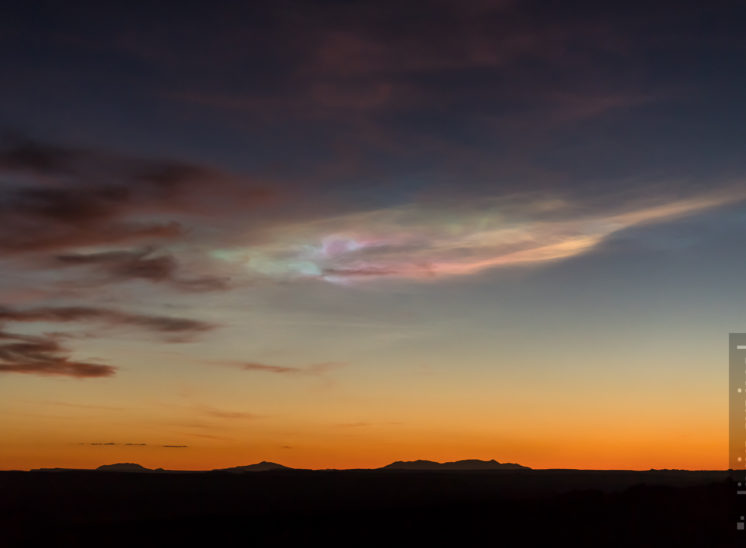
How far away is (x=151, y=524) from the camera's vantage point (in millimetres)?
73875

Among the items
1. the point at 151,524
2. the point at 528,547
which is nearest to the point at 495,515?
the point at 528,547

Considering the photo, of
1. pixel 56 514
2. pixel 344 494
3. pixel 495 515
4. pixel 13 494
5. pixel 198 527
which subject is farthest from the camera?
pixel 344 494

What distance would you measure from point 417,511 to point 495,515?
901 cm

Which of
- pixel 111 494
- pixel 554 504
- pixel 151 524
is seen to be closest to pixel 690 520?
pixel 554 504

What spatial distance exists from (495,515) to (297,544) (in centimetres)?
1558

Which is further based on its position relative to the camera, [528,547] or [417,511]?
[417,511]

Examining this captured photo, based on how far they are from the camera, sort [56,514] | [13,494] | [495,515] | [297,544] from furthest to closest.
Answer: [13,494]
[56,514]
[495,515]
[297,544]

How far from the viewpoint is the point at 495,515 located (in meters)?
65.4

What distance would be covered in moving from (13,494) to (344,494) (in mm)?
47764

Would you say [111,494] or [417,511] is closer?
[417,511]

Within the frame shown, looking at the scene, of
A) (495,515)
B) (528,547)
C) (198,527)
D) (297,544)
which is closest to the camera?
(528,547)

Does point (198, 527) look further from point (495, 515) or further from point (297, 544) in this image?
point (495, 515)

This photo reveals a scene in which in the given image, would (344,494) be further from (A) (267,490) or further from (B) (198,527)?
(B) (198,527)

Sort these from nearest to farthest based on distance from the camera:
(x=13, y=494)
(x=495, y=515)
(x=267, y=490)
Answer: (x=495, y=515)
(x=13, y=494)
(x=267, y=490)
